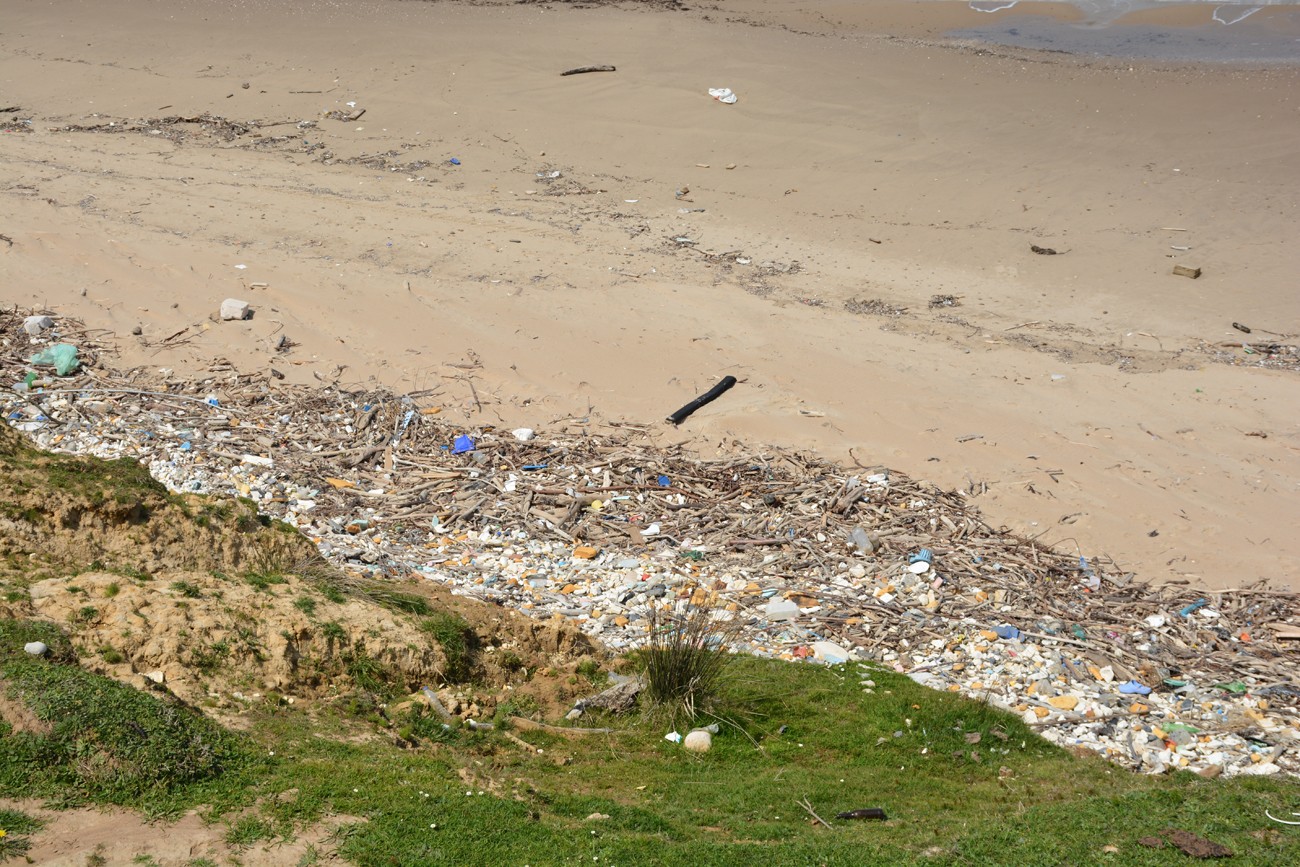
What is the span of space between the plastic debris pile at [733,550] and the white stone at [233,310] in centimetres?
121

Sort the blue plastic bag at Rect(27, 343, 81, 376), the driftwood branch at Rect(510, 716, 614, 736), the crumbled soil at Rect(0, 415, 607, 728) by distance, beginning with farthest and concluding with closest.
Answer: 1. the blue plastic bag at Rect(27, 343, 81, 376)
2. the driftwood branch at Rect(510, 716, 614, 736)
3. the crumbled soil at Rect(0, 415, 607, 728)

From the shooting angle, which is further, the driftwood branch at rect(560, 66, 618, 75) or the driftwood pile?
the driftwood branch at rect(560, 66, 618, 75)

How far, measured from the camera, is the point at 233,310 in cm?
1107

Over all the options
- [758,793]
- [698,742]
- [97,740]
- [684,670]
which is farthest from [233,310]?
[758,793]

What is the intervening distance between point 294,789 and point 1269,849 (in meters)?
3.98

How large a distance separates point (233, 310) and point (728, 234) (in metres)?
5.92

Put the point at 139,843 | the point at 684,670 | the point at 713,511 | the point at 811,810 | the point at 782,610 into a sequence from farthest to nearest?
the point at 713,511 → the point at 782,610 → the point at 684,670 → the point at 811,810 → the point at 139,843

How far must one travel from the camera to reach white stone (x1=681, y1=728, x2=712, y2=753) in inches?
219

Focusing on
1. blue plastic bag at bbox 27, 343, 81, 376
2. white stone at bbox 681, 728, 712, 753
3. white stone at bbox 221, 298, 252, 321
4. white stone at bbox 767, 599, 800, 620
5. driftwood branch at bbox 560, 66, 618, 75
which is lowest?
white stone at bbox 767, 599, 800, 620

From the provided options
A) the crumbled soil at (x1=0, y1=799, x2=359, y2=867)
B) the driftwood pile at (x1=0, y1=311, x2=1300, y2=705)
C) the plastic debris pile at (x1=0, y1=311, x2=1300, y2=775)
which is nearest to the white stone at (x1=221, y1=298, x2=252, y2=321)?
the driftwood pile at (x1=0, y1=311, x2=1300, y2=705)

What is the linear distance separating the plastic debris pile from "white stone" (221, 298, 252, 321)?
1.21 meters

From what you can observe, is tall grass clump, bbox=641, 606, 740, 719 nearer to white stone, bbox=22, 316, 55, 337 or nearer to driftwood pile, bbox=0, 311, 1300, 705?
driftwood pile, bbox=0, 311, 1300, 705

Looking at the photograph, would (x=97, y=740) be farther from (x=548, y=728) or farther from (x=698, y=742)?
(x=698, y=742)

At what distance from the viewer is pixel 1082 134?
53.5 ft
